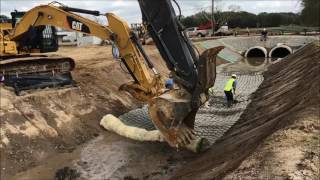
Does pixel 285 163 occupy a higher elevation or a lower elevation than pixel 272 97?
higher

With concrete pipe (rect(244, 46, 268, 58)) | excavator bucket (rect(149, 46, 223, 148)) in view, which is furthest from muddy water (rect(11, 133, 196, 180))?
concrete pipe (rect(244, 46, 268, 58))

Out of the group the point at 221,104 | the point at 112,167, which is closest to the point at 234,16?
the point at 221,104

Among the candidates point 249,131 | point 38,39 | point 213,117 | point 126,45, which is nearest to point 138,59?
point 126,45

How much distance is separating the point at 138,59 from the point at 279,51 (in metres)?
34.3

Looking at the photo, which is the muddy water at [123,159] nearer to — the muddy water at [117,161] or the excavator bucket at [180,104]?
the muddy water at [117,161]

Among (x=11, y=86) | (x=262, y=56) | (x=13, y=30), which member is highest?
(x=13, y=30)

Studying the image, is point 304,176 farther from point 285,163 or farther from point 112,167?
point 112,167

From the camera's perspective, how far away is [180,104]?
1002 centimetres

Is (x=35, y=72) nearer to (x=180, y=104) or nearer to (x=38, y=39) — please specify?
(x=38, y=39)

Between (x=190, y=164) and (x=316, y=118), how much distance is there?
3.13 meters

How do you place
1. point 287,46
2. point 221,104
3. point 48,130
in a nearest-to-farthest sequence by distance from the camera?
point 48,130
point 221,104
point 287,46

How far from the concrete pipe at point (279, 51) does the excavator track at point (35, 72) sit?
30.4 m

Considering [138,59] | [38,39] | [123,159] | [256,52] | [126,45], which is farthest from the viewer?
[256,52]

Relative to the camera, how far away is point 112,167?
441 inches
